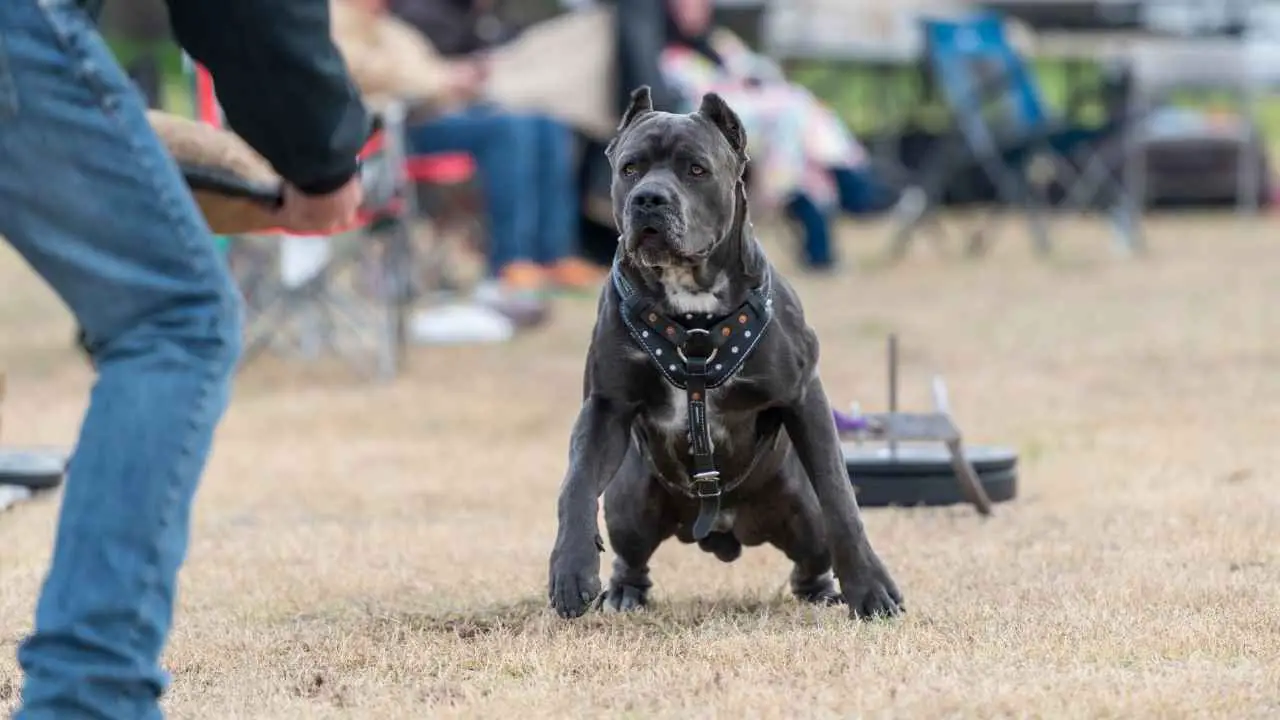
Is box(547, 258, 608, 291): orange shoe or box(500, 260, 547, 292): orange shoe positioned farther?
box(547, 258, 608, 291): orange shoe

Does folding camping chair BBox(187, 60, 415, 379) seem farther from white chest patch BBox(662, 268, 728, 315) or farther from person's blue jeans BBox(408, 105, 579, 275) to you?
white chest patch BBox(662, 268, 728, 315)

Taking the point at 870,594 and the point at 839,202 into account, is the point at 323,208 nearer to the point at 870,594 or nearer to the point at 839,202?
the point at 870,594

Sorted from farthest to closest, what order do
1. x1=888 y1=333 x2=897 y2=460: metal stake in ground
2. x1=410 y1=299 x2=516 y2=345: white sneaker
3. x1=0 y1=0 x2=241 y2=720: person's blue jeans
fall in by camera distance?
x1=410 y1=299 x2=516 y2=345: white sneaker
x1=888 y1=333 x2=897 y2=460: metal stake in ground
x1=0 y1=0 x2=241 y2=720: person's blue jeans

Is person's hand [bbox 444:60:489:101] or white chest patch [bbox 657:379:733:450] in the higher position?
person's hand [bbox 444:60:489:101]

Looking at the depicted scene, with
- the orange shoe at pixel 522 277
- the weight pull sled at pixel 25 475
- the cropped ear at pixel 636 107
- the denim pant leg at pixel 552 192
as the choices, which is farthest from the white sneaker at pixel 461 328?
the cropped ear at pixel 636 107

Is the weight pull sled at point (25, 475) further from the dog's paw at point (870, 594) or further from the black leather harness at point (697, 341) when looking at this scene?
the dog's paw at point (870, 594)

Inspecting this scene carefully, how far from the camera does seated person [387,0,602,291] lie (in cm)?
1059

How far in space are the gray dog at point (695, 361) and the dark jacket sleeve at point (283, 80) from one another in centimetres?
79

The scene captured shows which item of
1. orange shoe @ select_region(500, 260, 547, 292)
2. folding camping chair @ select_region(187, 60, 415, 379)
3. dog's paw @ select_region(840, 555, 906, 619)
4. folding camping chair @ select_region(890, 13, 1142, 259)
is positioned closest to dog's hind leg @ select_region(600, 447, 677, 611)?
dog's paw @ select_region(840, 555, 906, 619)

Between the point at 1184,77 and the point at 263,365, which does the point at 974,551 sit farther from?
the point at 1184,77

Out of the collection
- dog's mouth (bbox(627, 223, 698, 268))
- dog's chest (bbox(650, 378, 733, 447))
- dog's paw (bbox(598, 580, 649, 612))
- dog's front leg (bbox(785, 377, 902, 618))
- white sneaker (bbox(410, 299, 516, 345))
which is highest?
dog's mouth (bbox(627, 223, 698, 268))

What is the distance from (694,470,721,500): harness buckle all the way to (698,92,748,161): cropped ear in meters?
0.61

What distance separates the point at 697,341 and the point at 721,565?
3.39ft

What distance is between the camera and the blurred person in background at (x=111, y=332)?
227 cm
